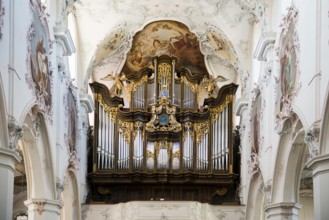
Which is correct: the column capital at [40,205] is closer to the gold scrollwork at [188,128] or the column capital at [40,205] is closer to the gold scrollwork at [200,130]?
the gold scrollwork at [188,128]

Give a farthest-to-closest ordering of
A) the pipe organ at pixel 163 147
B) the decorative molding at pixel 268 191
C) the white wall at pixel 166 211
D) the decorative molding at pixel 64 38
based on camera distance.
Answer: the pipe organ at pixel 163 147 → the white wall at pixel 166 211 → the decorative molding at pixel 64 38 → the decorative molding at pixel 268 191

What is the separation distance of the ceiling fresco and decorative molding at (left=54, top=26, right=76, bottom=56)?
6638 mm

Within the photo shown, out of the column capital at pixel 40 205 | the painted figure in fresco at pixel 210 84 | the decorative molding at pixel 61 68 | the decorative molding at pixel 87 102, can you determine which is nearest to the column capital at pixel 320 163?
the column capital at pixel 40 205

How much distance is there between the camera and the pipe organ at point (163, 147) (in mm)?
29953

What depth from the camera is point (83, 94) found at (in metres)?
28.3

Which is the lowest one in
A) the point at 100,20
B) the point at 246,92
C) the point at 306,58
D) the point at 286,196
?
the point at 286,196

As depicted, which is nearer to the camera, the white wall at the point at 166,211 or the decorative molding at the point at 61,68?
the decorative molding at the point at 61,68

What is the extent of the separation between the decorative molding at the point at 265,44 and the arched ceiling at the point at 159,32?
293 cm

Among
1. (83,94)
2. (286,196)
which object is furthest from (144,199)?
(286,196)

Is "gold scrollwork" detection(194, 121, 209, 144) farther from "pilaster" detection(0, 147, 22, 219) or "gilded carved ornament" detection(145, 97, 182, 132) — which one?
"pilaster" detection(0, 147, 22, 219)

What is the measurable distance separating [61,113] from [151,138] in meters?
7.04

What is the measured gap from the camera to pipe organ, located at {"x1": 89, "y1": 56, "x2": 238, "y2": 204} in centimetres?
2995

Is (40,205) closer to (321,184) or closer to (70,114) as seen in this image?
(70,114)

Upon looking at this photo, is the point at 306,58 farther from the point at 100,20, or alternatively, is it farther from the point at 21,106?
the point at 100,20
